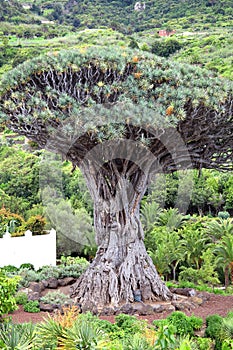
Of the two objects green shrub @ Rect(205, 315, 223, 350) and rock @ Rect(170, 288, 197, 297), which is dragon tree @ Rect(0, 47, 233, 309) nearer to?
rock @ Rect(170, 288, 197, 297)

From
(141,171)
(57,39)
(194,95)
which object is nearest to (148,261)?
(141,171)

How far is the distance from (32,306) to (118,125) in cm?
486

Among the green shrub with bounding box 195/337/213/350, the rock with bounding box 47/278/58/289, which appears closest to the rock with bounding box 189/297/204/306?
the green shrub with bounding box 195/337/213/350

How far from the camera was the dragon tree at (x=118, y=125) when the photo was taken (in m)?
12.5

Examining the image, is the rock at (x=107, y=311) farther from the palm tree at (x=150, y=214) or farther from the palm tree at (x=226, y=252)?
the palm tree at (x=150, y=214)

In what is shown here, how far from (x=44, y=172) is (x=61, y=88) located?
75.4 feet

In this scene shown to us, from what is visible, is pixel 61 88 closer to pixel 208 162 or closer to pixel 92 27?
pixel 208 162

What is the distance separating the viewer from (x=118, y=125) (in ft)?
39.9

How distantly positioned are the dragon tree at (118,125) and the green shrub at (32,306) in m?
1.04

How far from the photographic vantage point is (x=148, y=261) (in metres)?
14.4

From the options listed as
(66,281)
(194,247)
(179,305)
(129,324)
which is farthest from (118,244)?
(194,247)

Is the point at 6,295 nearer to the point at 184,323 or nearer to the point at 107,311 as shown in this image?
the point at 107,311

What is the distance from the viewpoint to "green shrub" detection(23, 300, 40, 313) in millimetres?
13062

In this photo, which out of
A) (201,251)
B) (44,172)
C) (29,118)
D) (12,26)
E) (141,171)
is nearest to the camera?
(29,118)
